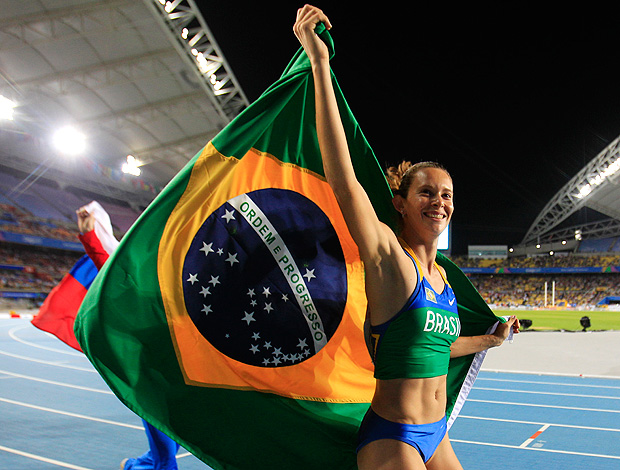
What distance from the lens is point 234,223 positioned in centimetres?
269

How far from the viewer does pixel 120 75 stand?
19469 millimetres

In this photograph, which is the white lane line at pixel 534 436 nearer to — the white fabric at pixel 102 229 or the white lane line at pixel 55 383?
the white fabric at pixel 102 229

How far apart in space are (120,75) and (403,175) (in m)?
19.5

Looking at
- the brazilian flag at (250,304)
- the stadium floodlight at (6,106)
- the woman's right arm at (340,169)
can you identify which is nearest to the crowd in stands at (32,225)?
the stadium floodlight at (6,106)

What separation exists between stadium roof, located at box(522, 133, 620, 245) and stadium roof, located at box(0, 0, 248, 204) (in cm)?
2705

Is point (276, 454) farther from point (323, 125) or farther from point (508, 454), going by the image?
point (508, 454)

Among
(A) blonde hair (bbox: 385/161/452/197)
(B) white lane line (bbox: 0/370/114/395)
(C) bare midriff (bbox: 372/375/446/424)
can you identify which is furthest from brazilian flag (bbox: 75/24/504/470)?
(B) white lane line (bbox: 0/370/114/395)

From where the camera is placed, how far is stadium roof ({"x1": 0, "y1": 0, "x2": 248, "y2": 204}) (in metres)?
15.8

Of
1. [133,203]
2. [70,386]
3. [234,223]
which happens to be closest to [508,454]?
[234,223]

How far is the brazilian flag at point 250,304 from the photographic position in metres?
2.44

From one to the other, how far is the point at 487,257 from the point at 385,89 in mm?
43021

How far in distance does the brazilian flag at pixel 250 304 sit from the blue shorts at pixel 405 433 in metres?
0.44

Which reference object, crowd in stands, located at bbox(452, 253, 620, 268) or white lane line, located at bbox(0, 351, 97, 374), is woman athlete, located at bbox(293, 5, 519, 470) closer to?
white lane line, located at bbox(0, 351, 97, 374)

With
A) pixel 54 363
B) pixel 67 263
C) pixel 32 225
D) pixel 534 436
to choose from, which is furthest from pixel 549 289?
pixel 534 436
